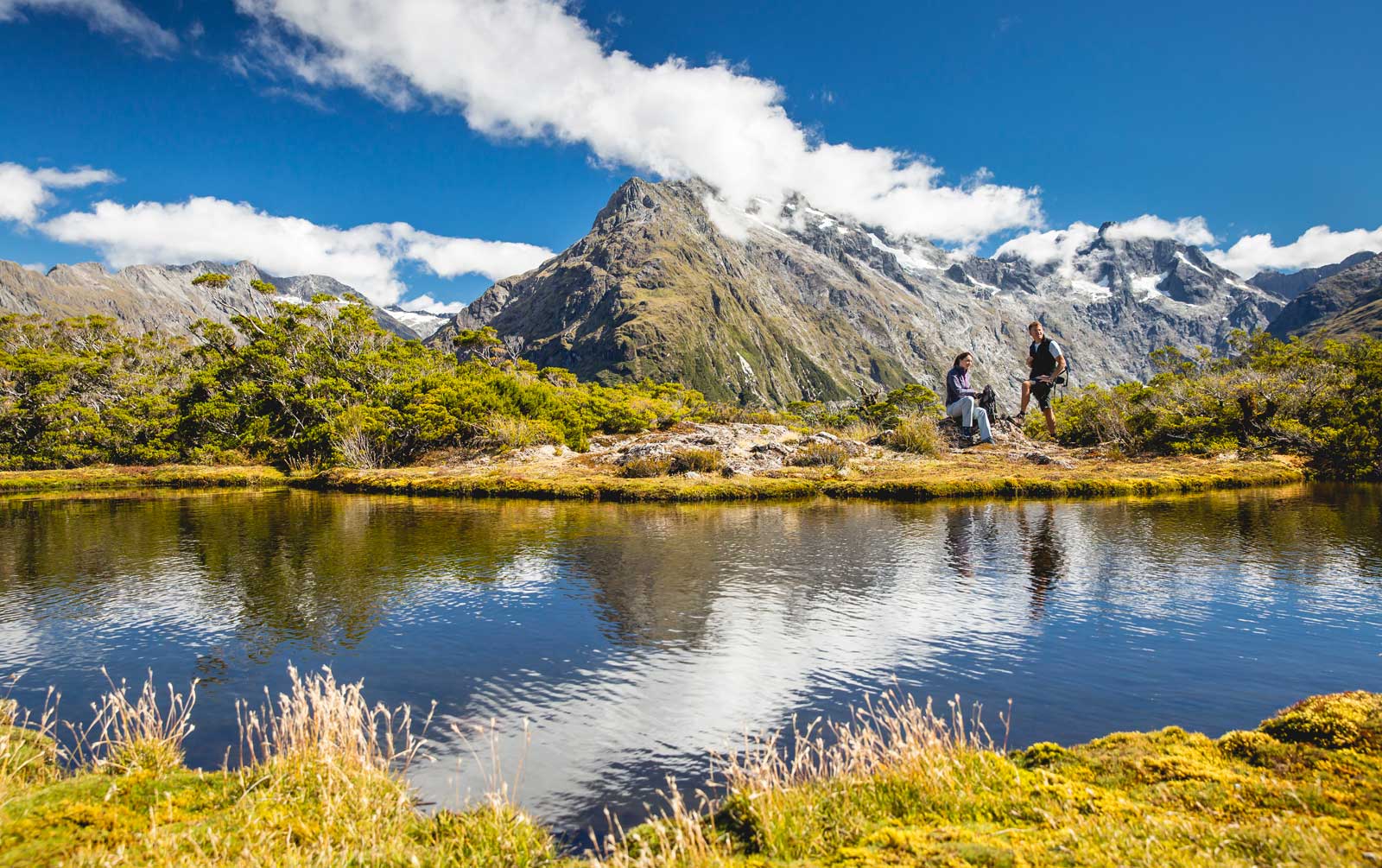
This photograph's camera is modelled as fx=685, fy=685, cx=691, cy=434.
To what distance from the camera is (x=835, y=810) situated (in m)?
7.53

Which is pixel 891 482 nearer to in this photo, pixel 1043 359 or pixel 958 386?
pixel 958 386

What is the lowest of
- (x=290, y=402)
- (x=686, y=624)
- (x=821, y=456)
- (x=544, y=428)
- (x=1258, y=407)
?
(x=686, y=624)

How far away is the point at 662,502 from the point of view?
4681 cm

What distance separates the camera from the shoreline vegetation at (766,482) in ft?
156

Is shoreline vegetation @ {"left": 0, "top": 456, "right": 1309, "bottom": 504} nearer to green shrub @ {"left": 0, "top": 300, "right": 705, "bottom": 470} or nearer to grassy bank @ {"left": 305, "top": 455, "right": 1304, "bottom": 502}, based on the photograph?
grassy bank @ {"left": 305, "top": 455, "right": 1304, "bottom": 502}

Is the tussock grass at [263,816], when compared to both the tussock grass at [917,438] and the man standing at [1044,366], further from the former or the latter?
the tussock grass at [917,438]

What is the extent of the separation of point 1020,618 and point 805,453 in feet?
136

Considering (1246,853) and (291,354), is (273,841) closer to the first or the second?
(1246,853)

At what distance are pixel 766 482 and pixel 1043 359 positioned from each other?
128ft

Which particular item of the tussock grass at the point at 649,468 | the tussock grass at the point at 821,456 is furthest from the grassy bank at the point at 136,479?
the tussock grass at the point at 821,456

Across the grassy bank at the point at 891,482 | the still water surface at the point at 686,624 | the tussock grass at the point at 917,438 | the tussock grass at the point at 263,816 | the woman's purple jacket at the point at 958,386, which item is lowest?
the still water surface at the point at 686,624

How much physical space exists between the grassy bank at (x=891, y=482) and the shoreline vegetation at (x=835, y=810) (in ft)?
127

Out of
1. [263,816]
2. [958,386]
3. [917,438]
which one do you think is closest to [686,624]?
[958,386]

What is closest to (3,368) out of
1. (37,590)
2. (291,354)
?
(291,354)
